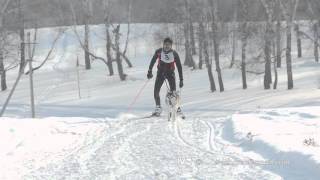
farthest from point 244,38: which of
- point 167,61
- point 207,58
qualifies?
point 167,61

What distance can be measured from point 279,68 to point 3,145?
4385cm

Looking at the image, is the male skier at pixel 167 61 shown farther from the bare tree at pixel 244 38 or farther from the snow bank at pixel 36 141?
the bare tree at pixel 244 38

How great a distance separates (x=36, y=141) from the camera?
34.6 ft

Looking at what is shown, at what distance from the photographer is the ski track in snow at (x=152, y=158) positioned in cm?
739

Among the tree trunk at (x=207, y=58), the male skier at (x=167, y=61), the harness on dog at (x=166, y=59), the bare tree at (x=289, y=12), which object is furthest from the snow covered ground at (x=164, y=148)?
the tree trunk at (x=207, y=58)

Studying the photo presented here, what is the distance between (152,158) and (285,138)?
220 cm

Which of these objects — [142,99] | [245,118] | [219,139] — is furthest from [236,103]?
[219,139]

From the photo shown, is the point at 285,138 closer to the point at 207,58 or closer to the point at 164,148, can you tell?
the point at 164,148

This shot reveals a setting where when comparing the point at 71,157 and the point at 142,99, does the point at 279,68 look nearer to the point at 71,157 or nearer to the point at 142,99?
the point at 142,99

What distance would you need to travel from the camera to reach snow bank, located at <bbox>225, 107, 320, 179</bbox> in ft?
A: 23.4

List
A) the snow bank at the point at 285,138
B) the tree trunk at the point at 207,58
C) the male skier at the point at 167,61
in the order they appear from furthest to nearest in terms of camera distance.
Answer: the tree trunk at the point at 207,58 → the male skier at the point at 167,61 → the snow bank at the point at 285,138

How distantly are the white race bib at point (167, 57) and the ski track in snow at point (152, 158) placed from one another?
2914 mm

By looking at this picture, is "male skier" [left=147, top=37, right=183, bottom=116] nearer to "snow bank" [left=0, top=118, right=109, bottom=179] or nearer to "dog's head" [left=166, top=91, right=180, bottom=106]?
"dog's head" [left=166, top=91, right=180, bottom=106]

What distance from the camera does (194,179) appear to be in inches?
274
